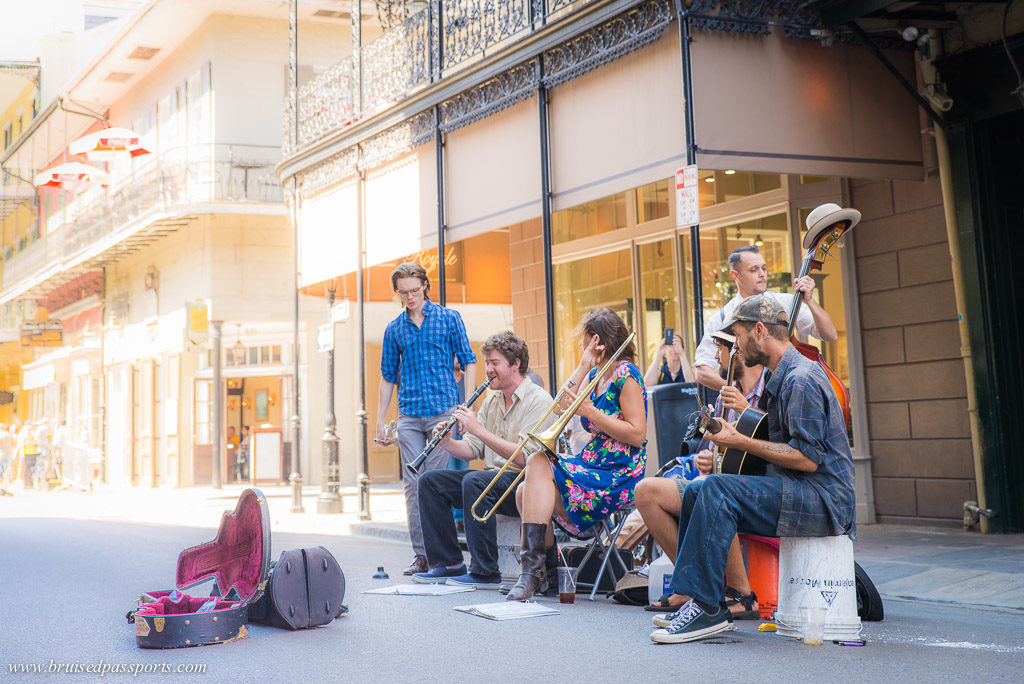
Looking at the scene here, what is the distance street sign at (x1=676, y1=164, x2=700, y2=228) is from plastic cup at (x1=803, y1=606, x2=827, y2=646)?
3.76 metres

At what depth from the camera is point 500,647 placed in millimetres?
5234

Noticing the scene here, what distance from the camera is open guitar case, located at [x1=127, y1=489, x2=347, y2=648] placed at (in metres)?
5.39

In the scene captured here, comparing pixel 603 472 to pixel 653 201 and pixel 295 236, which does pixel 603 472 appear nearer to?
pixel 653 201

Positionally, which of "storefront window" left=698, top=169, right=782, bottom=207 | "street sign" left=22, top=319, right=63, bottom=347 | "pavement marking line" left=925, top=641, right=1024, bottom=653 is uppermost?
"street sign" left=22, top=319, right=63, bottom=347

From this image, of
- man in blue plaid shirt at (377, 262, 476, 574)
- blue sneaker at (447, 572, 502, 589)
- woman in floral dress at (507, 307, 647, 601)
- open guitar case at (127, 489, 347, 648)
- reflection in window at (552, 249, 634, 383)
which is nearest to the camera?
open guitar case at (127, 489, 347, 648)

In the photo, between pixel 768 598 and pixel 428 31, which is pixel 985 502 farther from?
pixel 428 31

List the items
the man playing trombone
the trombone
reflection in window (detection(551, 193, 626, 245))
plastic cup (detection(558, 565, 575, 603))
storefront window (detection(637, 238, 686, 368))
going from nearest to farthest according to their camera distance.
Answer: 1. the trombone
2. plastic cup (detection(558, 565, 575, 603))
3. the man playing trombone
4. storefront window (detection(637, 238, 686, 368))
5. reflection in window (detection(551, 193, 626, 245))

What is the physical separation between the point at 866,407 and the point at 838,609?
5499mm

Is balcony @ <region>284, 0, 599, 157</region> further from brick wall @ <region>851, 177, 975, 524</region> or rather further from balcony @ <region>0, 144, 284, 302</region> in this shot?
balcony @ <region>0, 144, 284, 302</region>

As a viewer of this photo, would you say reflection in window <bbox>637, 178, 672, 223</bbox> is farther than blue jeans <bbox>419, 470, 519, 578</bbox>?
Yes

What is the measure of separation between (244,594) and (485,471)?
6.44 feet

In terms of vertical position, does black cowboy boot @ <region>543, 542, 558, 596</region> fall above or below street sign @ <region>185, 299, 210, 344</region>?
below

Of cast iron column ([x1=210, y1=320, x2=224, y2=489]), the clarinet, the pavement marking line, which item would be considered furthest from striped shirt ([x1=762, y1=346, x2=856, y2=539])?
cast iron column ([x1=210, y1=320, x2=224, y2=489])

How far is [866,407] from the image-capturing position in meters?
10.2
